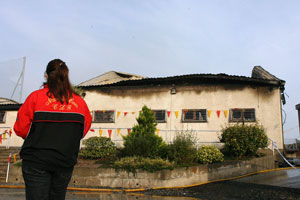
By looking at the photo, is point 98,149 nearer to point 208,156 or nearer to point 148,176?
point 148,176

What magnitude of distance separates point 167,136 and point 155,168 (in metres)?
5.34

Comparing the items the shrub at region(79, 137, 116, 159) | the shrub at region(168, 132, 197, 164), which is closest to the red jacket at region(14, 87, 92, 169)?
the shrub at region(168, 132, 197, 164)

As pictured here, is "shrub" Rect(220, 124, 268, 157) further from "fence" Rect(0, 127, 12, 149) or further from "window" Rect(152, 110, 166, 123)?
"fence" Rect(0, 127, 12, 149)

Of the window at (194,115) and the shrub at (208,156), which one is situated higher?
the window at (194,115)

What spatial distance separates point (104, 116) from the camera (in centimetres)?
1436

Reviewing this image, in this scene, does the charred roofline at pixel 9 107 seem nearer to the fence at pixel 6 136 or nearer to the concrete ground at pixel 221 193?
the fence at pixel 6 136

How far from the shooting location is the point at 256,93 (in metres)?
12.7

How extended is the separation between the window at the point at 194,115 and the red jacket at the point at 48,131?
36.7 feet

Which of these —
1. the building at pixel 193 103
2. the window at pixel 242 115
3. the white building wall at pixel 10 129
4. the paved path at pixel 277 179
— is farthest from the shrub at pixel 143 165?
the white building wall at pixel 10 129

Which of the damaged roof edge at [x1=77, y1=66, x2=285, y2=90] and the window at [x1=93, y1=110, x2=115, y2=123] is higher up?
the damaged roof edge at [x1=77, y1=66, x2=285, y2=90]

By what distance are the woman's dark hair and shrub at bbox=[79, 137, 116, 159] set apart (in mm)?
8285

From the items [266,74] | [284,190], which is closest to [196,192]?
[284,190]

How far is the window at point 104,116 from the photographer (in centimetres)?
1423

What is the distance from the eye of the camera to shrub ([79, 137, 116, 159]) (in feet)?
33.7
